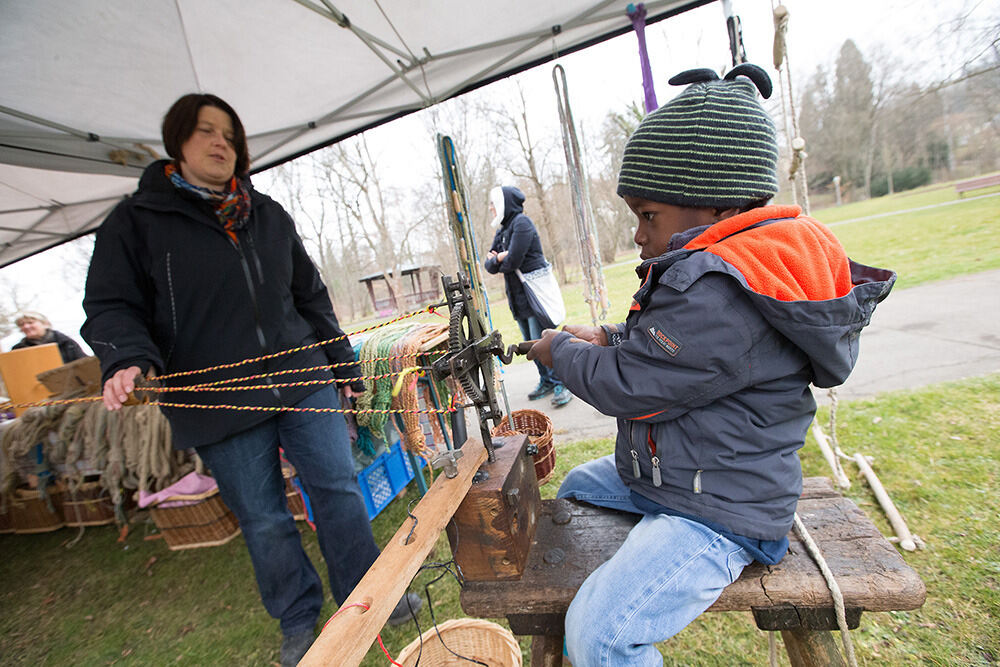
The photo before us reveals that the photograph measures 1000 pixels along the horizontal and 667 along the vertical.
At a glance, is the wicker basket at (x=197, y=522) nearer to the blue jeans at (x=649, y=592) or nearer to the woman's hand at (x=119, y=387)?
the woman's hand at (x=119, y=387)

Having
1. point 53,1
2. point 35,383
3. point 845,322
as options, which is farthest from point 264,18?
point 35,383

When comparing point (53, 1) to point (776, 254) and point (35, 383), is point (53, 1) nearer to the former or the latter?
point (776, 254)

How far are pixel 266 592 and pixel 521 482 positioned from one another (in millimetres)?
1427

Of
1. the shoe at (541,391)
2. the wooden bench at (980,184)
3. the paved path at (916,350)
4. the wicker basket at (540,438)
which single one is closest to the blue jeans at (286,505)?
the wicker basket at (540,438)

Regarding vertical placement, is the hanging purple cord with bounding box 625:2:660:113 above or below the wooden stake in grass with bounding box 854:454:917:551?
above

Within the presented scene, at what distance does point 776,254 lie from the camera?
3.29ft

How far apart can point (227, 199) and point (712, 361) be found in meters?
1.87

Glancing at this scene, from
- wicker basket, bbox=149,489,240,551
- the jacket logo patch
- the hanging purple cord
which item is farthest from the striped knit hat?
wicker basket, bbox=149,489,240,551

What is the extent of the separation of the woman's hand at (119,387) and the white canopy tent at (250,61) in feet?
6.56

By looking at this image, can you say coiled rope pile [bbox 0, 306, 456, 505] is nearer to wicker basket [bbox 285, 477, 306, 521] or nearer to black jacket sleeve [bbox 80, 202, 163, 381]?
wicker basket [bbox 285, 477, 306, 521]

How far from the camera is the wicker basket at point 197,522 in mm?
3119

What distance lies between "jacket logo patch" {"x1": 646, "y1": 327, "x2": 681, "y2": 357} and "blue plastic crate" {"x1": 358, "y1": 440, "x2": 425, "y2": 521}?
218 cm

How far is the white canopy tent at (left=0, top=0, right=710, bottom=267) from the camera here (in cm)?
243

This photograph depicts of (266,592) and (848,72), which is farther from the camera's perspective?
(848,72)
